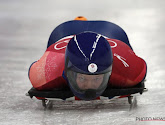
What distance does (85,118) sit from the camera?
4.83 meters

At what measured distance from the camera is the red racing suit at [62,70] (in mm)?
5176

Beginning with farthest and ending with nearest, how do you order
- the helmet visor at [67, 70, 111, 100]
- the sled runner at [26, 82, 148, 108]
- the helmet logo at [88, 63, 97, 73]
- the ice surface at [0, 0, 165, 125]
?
the sled runner at [26, 82, 148, 108] → the ice surface at [0, 0, 165, 125] → the helmet visor at [67, 70, 111, 100] → the helmet logo at [88, 63, 97, 73]

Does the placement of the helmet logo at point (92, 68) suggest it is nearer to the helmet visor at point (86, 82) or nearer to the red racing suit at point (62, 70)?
the helmet visor at point (86, 82)

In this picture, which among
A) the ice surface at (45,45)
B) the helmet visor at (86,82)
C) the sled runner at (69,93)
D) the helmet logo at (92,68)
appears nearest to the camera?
the helmet logo at (92,68)

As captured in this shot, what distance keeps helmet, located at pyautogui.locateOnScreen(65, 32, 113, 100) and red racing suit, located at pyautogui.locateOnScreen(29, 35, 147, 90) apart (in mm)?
414

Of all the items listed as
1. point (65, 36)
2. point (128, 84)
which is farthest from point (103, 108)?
point (65, 36)

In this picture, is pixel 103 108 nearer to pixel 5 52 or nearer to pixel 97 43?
pixel 97 43

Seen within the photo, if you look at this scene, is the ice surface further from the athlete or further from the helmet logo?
the helmet logo

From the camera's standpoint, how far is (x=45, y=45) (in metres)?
9.02

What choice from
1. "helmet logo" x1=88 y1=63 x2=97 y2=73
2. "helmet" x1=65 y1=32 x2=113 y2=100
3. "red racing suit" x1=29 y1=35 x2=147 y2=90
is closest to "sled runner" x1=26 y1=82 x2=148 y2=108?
"red racing suit" x1=29 y1=35 x2=147 y2=90

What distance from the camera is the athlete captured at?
4.55m

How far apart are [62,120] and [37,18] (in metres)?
6.83

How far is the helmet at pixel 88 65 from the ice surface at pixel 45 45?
34 cm

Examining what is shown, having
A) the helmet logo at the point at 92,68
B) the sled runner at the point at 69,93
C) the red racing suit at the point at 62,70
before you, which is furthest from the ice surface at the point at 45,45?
the helmet logo at the point at 92,68
